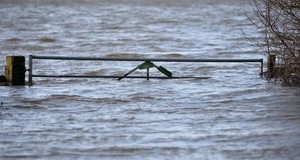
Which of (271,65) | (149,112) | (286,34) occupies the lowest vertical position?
(149,112)

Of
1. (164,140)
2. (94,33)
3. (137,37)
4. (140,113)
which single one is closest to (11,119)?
(140,113)

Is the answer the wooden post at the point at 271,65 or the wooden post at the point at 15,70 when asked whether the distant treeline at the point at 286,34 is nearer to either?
the wooden post at the point at 271,65

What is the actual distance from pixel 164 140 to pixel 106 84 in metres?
7.92

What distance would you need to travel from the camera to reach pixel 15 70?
21.2 metres

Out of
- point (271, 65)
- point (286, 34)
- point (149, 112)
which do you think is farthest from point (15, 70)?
point (286, 34)

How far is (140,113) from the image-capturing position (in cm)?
1819

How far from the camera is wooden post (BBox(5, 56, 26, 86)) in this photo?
2097 centimetres

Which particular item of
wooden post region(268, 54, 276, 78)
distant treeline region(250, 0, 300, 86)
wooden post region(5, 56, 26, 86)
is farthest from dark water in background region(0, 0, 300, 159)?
distant treeline region(250, 0, 300, 86)

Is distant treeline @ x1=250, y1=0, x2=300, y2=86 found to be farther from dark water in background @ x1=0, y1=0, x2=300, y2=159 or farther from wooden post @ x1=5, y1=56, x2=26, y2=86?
wooden post @ x1=5, y1=56, x2=26, y2=86

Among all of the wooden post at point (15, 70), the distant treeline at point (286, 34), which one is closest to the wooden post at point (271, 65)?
the distant treeline at point (286, 34)

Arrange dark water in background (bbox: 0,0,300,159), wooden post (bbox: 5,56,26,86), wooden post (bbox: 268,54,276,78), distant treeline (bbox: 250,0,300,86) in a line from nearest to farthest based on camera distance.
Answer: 1. dark water in background (bbox: 0,0,300,159)
2. distant treeline (bbox: 250,0,300,86)
3. wooden post (bbox: 5,56,26,86)
4. wooden post (bbox: 268,54,276,78)

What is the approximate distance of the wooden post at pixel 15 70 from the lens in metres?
21.0

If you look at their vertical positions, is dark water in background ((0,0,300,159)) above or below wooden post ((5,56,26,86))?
below

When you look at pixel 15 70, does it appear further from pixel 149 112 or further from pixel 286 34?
pixel 286 34
